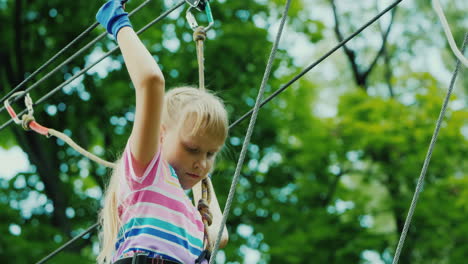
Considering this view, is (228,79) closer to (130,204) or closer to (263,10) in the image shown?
(263,10)

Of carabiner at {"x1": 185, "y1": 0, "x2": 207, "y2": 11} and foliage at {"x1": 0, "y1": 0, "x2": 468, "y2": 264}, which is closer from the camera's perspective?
carabiner at {"x1": 185, "y1": 0, "x2": 207, "y2": 11}

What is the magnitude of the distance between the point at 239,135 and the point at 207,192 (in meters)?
5.28

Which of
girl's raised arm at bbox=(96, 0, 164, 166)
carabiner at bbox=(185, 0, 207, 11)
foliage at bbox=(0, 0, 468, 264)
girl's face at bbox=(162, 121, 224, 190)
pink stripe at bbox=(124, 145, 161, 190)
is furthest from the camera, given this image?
foliage at bbox=(0, 0, 468, 264)

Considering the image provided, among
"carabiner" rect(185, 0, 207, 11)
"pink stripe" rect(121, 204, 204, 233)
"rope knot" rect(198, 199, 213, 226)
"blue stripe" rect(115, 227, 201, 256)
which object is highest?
"carabiner" rect(185, 0, 207, 11)

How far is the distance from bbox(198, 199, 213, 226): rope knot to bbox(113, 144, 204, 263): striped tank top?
104 mm

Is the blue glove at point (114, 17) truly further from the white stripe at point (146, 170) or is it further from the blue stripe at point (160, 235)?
the blue stripe at point (160, 235)

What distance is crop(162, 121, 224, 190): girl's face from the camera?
67.3 inches

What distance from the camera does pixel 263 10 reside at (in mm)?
8195

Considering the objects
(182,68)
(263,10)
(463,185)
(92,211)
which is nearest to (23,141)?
(92,211)

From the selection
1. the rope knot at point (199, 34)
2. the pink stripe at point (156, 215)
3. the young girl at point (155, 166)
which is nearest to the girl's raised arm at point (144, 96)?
the young girl at point (155, 166)

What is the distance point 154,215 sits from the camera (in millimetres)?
1630

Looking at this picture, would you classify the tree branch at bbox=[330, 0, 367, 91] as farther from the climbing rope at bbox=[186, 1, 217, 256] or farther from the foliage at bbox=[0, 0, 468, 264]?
the climbing rope at bbox=[186, 1, 217, 256]

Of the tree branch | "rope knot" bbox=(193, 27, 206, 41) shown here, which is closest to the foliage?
the tree branch

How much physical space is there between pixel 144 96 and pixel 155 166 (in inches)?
7.8
